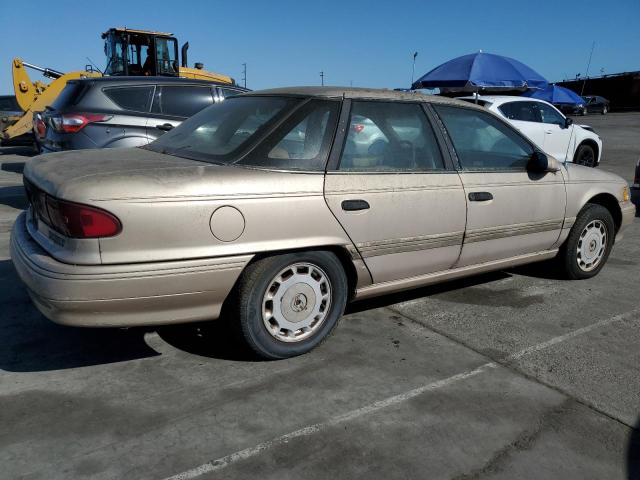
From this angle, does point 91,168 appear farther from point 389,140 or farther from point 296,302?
point 389,140

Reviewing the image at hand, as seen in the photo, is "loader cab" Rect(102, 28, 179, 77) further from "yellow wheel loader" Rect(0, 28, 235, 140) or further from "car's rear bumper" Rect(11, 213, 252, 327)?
"car's rear bumper" Rect(11, 213, 252, 327)

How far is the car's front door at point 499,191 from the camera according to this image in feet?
12.5

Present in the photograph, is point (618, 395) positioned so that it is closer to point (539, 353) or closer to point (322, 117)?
point (539, 353)

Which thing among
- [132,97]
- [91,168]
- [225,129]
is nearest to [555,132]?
[132,97]

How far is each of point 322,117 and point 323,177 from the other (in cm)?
41

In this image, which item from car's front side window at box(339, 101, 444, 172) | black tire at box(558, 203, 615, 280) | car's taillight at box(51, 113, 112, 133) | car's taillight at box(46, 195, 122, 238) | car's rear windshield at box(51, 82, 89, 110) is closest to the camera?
car's taillight at box(46, 195, 122, 238)

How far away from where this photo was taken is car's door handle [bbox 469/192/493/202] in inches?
148

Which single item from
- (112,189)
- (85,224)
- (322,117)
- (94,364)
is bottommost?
(94,364)

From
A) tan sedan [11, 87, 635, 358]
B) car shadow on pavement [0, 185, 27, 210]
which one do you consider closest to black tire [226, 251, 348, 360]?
tan sedan [11, 87, 635, 358]

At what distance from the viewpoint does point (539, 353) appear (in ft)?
11.0

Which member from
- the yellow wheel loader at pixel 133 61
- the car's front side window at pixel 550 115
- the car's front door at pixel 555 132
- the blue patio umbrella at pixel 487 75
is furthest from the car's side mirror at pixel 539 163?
the yellow wheel loader at pixel 133 61

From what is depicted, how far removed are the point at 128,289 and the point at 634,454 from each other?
2.39m

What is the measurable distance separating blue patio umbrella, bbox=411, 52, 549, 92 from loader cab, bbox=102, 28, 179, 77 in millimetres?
6611

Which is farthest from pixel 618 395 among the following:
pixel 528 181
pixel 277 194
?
pixel 277 194
